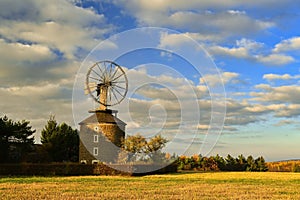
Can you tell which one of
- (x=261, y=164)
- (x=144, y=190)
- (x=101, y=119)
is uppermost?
(x=101, y=119)

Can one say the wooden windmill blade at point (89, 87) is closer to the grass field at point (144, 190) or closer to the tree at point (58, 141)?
the tree at point (58, 141)

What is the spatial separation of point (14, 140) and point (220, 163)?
35.2 meters

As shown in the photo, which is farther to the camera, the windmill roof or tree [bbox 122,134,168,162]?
the windmill roof

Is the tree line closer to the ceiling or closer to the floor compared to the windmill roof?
closer to the floor

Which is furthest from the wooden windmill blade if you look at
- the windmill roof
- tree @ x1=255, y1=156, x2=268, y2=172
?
tree @ x1=255, y1=156, x2=268, y2=172

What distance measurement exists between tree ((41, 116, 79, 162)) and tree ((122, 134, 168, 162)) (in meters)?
10.4

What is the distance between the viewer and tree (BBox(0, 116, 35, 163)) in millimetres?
52875

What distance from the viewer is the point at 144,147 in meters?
58.0

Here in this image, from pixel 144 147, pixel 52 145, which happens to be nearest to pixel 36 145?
pixel 52 145

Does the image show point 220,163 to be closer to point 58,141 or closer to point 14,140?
point 58,141

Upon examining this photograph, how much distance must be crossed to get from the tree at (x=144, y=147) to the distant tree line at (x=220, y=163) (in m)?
15.9

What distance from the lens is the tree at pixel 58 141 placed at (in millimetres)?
62094

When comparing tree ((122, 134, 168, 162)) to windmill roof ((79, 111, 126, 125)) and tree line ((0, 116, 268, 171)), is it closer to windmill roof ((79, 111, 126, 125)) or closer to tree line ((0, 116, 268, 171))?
tree line ((0, 116, 268, 171))

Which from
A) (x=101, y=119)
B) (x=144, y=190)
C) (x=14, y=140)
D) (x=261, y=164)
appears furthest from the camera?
(x=261, y=164)
